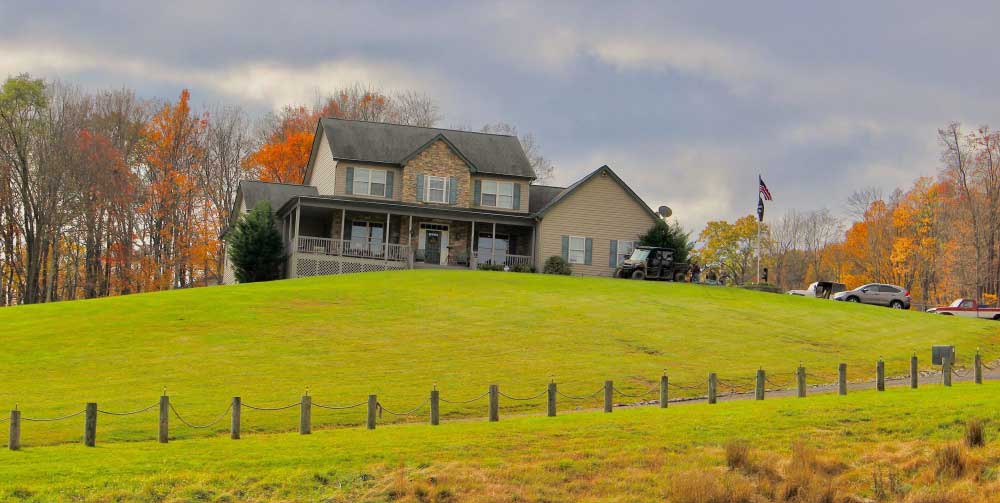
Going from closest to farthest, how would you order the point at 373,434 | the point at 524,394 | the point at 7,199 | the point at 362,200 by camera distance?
1. the point at 373,434
2. the point at 524,394
3. the point at 362,200
4. the point at 7,199

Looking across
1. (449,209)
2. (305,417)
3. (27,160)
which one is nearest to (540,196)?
(449,209)

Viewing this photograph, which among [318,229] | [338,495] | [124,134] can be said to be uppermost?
[124,134]

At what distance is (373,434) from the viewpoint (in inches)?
800

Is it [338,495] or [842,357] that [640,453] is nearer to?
[338,495]

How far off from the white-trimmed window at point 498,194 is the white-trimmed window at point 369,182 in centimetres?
582

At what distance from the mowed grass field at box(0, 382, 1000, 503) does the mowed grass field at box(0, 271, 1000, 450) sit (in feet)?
9.26

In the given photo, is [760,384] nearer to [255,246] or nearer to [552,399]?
[552,399]

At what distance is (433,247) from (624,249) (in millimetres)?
10570

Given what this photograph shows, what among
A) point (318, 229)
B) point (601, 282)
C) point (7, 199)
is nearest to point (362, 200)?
point (318, 229)

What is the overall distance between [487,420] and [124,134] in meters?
53.2

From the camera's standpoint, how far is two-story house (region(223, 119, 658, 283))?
2110 inches

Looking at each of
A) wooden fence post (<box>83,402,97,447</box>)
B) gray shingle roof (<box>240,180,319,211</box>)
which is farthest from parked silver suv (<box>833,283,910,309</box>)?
wooden fence post (<box>83,402,97,447</box>)

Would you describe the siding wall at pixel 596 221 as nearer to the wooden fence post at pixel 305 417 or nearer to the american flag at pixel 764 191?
the american flag at pixel 764 191

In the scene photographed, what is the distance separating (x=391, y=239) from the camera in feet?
179
